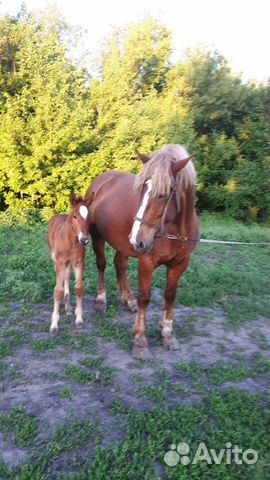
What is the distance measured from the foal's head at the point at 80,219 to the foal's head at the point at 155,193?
0.84 metres

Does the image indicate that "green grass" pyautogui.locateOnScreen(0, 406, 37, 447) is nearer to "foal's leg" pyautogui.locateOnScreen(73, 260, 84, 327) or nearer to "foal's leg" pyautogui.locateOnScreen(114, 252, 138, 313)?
"foal's leg" pyautogui.locateOnScreen(73, 260, 84, 327)

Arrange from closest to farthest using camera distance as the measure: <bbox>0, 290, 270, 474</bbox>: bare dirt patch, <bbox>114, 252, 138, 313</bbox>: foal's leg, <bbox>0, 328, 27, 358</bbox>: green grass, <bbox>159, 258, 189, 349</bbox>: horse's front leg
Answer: <bbox>0, 290, 270, 474</bbox>: bare dirt patch, <bbox>0, 328, 27, 358</bbox>: green grass, <bbox>159, 258, 189, 349</bbox>: horse's front leg, <bbox>114, 252, 138, 313</bbox>: foal's leg

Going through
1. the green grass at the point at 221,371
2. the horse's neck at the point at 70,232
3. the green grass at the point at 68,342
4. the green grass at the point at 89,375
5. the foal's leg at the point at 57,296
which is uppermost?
the horse's neck at the point at 70,232

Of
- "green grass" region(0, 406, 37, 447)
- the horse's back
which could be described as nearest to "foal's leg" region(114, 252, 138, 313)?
the horse's back

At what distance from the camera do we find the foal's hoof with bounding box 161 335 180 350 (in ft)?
12.7

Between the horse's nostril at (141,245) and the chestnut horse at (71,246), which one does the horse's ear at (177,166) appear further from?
the chestnut horse at (71,246)

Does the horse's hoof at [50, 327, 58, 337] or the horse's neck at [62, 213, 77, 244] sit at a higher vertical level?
the horse's neck at [62, 213, 77, 244]

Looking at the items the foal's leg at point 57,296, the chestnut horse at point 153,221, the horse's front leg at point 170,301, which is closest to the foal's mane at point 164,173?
the chestnut horse at point 153,221

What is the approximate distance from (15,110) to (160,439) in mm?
9684

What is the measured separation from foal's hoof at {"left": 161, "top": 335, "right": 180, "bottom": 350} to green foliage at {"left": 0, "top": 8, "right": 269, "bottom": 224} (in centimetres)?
659

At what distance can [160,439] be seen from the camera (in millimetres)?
2533

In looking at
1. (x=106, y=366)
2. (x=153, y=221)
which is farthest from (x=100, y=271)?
(x=153, y=221)

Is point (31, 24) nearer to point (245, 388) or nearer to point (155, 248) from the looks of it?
point (155, 248)

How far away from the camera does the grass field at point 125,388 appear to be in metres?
2.38
